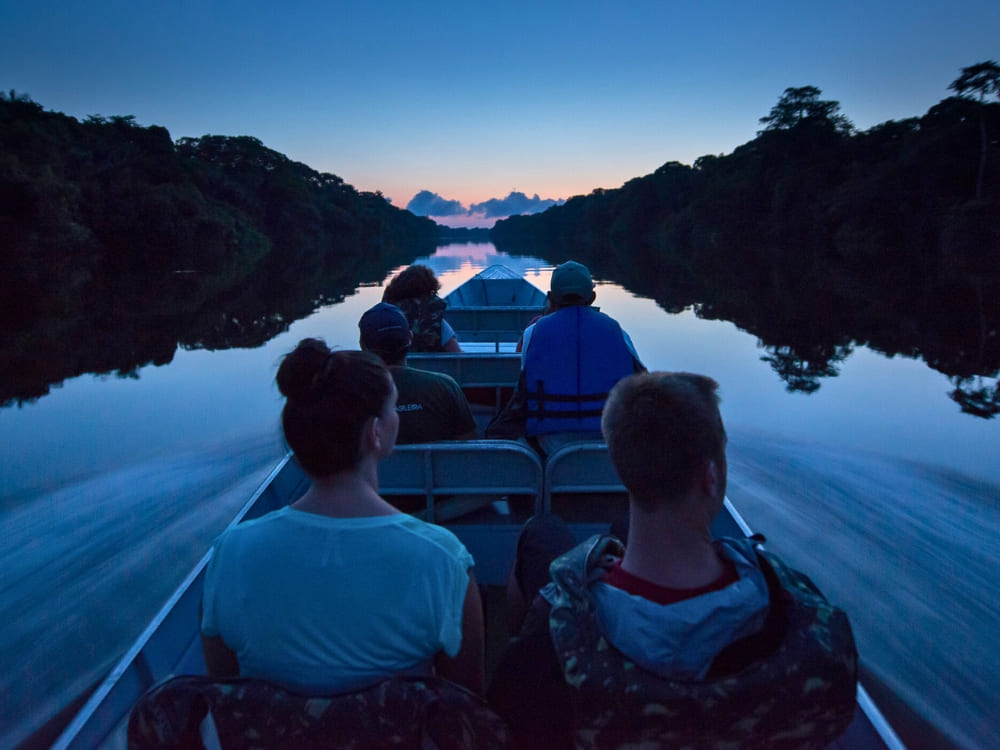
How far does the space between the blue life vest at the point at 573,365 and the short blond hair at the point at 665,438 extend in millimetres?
2667

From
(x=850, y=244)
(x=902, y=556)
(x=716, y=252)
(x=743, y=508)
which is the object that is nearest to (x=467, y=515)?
(x=743, y=508)

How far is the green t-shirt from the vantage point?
12.1 ft

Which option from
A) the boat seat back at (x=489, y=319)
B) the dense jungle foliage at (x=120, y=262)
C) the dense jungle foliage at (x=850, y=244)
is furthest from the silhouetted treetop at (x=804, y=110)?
the boat seat back at (x=489, y=319)

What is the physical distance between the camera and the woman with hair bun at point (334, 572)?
1642 mm

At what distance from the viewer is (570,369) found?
432cm

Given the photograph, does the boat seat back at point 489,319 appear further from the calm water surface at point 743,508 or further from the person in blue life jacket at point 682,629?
the person in blue life jacket at point 682,629

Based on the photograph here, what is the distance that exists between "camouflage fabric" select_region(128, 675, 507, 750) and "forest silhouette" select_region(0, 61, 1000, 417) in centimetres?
1028

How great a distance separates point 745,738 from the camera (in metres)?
1.52

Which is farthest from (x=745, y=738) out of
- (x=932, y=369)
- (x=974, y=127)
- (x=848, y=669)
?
(x=974, y=127)

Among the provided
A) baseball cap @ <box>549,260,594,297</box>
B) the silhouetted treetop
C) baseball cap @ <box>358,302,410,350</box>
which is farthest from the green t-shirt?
the silhouetted treetop

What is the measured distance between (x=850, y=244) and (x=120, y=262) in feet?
134

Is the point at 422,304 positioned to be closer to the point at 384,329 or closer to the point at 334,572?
the point at 384,329

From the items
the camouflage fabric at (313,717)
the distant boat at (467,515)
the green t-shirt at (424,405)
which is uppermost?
the green t-shirt at (424,405)

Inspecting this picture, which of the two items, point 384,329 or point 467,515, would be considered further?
point 467,515
